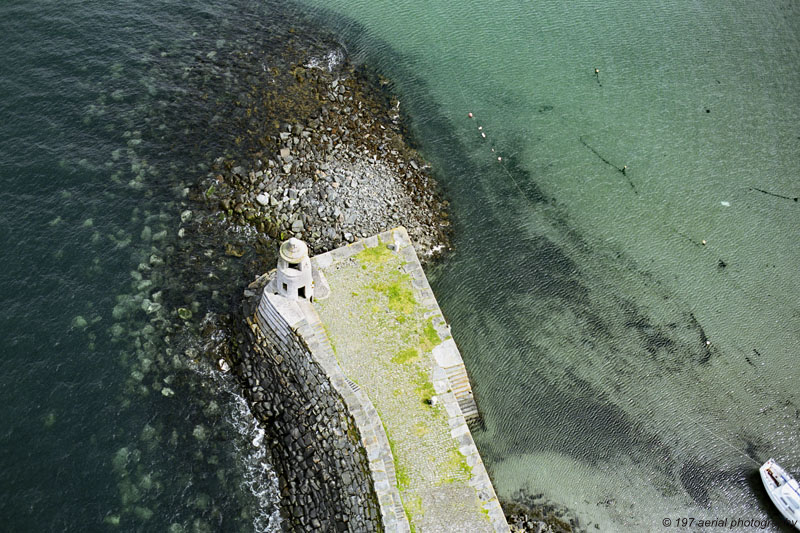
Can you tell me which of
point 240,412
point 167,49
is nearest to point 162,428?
point 240,412

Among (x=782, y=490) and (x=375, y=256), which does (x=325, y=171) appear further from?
(x=782, y=490)

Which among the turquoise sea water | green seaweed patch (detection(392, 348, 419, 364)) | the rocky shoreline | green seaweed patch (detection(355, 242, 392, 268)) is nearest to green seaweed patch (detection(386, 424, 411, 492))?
green seaweed patch (detection(392, 348, 419, 364))

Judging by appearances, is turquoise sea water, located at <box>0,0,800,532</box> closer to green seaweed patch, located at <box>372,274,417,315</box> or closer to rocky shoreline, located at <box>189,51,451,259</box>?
rocky shoreline, located at <box>189,51,451,259</box>

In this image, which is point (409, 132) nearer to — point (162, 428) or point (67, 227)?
point (67, 227)

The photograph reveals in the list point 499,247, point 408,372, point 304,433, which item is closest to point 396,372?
point 408,372

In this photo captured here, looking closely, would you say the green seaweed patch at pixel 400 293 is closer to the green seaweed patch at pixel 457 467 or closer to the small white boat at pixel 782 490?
the green seaweed patch at pixel 457 467

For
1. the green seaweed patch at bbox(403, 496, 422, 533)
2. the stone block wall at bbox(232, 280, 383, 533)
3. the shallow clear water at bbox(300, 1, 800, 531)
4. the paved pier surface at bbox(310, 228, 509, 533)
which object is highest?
the shallow clear water at bbox(300, 1, 800, 531)

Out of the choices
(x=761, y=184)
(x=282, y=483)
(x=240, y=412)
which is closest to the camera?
(x=282, y=483)
